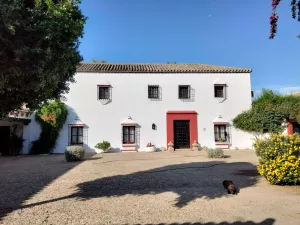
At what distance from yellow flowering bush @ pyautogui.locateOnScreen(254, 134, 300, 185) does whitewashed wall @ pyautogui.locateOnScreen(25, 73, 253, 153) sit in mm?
12091

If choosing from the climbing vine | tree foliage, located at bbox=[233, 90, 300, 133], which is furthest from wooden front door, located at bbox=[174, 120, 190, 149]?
the climbing vine

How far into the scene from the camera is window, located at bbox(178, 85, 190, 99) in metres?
20.6

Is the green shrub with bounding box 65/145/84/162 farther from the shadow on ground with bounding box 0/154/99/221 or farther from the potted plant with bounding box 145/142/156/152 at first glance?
the potted plant with bounding box 145/142/156/152

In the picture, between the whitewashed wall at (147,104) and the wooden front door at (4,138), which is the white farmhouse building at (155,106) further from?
the wooden front door at (4,138)

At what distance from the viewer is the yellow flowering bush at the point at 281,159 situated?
296 inches

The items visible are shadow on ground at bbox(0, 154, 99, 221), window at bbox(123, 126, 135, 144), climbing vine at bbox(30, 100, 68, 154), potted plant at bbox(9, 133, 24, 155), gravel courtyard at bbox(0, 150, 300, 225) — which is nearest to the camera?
gravel courtyard at bbox(0, 150, 300, 225)

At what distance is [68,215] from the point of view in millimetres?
5363

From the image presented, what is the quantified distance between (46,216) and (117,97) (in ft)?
49.7

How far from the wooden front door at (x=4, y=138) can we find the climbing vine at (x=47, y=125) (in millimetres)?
1855

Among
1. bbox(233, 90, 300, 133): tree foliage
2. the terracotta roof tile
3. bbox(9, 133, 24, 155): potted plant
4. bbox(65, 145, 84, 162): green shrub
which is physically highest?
the terracotta roof tile

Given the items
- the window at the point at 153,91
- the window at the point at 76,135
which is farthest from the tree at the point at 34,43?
the window at the point at 153,91

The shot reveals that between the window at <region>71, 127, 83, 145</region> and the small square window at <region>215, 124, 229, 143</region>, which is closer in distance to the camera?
the window at <region>71, 127, 83, 145</region>

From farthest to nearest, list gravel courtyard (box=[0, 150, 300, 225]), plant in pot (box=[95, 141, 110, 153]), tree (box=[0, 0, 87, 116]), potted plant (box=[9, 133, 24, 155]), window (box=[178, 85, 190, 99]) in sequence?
window (box=[178, 85, 190, 99]) → plant in pot (box=[95, 141, 110, 153]) → potted plant (box=[9, 133, 24, 155]) → gravel courtyard (box=[0, 150, 300, 225]) → tree (box=[0, 0, 87, 116])

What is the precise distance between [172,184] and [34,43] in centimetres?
543
